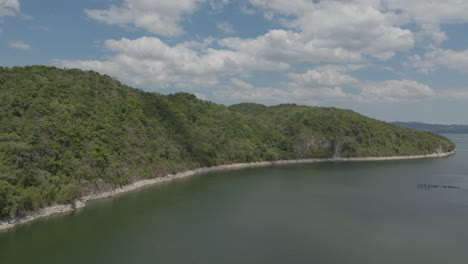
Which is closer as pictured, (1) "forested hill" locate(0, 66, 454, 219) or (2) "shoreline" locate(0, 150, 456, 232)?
(2) "shoreline" locate(0, 150, 456, 232)

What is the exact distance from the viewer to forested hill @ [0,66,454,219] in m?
42.2

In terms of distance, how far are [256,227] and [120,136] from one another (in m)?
32.6

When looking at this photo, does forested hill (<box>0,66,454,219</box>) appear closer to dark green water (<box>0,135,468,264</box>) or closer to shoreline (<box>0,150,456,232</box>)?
shoreline (<box>0,150,456,232</box>)

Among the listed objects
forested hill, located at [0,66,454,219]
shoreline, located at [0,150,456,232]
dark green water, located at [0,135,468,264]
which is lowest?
dark green water, located at [0,135,468,264]

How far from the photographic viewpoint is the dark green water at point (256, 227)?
97.6 ft

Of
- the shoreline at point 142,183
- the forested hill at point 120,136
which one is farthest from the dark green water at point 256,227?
the forested hill at point 120,136

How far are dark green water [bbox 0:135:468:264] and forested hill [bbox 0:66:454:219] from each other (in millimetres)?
4611

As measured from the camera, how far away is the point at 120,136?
Result: 2411 inches

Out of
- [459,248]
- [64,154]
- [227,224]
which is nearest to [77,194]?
[64,154]

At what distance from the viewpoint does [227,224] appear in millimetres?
38688

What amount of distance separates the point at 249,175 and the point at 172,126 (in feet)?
63.7

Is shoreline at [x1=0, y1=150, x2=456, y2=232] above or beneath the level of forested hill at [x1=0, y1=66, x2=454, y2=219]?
beneath

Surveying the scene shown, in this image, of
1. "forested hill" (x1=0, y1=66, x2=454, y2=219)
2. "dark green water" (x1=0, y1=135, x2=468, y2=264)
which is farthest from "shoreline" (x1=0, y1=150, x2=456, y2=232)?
"dark green water" (x1=0, y1=135, x2=468, y2=264)

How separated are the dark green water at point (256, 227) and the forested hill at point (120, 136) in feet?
15.1
